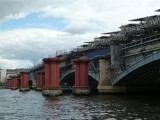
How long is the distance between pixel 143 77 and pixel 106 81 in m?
9.69

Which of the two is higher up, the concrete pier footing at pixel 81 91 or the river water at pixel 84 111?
the concrete pier footing at pixel 81 91

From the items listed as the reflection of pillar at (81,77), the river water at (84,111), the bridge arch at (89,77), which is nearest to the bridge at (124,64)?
the reflection of pillar at (81,77)

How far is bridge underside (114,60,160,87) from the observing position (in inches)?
2921

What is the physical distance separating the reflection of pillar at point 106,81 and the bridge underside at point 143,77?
171cm

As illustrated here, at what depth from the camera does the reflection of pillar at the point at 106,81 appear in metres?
87.0

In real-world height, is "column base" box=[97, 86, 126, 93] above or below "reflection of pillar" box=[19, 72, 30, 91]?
below

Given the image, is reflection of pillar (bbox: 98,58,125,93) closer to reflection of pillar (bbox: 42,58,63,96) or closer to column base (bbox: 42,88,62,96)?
column base (bbox: 42,88,62,96)

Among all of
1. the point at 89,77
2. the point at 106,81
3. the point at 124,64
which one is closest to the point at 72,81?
the point at 89,77

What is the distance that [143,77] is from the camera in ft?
271

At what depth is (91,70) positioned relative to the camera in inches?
4181

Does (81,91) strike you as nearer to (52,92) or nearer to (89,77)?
(52,92)

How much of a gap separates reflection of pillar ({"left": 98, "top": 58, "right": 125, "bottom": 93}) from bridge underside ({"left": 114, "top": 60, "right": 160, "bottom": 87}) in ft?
5.60

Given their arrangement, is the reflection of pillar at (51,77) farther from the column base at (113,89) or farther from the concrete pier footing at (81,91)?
the column base at (113,89)

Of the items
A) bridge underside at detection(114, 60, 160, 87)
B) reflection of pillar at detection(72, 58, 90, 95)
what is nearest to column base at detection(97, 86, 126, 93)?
bridge underside at detection(114, 60, 160, 87)
